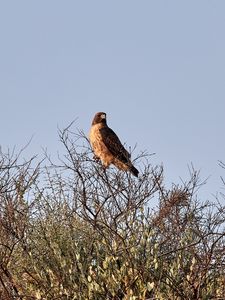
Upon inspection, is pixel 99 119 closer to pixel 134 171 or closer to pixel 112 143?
pixel 112 143

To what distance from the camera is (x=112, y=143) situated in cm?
1574

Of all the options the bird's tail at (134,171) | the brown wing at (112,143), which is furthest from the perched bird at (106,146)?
the bird's tail at (134,171)

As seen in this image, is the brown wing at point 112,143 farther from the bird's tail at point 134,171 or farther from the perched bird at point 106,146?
the bird's tail at point 134,171

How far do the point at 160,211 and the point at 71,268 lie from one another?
70.9 inches

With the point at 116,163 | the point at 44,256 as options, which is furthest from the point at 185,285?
the point at 116,163

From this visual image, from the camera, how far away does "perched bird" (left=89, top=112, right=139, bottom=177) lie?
15.1 m

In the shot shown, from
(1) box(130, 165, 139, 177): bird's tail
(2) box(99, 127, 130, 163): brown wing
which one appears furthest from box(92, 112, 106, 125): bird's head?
(1) box(130, 165, 139, 177): bird's tail

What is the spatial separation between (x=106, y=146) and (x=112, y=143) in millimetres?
157

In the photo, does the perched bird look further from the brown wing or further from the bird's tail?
the bird's tail

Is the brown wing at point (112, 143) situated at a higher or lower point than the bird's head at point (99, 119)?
lower

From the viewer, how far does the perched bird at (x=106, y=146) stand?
49.7 feet

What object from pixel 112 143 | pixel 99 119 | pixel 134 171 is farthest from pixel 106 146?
pixel 134 171

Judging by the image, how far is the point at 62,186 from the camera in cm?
1203

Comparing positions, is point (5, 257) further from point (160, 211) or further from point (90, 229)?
point (160, 211)
